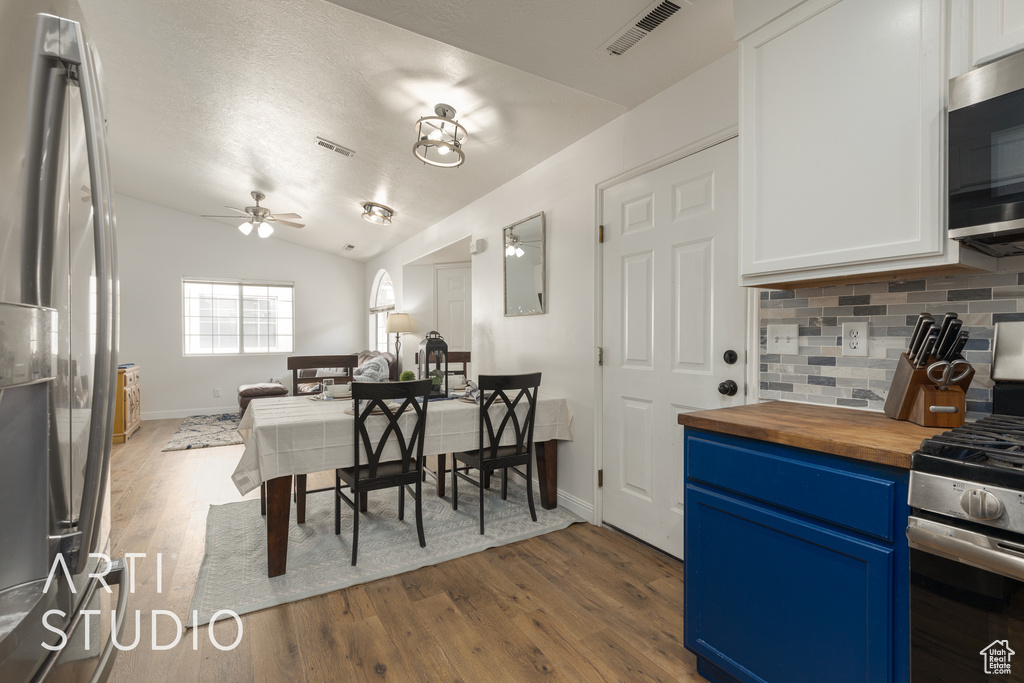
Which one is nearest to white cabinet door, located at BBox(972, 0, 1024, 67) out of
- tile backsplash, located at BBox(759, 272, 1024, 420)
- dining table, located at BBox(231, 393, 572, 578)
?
tile backsplash, located at BBox(759, 272, 1024, 420)

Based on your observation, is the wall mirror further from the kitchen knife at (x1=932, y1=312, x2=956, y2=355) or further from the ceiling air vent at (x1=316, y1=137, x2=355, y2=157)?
the kitchen knife at (x1=932, y1=312, x2=956, y2=355)

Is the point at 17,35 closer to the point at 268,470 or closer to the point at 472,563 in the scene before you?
the point at 268,470

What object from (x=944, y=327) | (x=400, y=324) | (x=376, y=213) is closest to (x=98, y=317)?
(x=944, y=327)

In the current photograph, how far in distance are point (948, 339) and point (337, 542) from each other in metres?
2.76

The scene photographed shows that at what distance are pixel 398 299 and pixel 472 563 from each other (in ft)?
14.5

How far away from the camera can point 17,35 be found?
1.71ft

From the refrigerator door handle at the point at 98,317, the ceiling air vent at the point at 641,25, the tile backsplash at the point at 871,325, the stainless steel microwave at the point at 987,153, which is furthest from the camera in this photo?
the ceiling air vent at the point at 641,25

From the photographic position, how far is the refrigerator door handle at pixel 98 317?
0.65 m

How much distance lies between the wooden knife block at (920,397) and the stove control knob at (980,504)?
18.5 inches

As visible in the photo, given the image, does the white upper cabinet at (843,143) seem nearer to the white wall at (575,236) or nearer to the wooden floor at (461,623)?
the white wall at (575,236)

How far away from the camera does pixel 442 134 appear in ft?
9.66

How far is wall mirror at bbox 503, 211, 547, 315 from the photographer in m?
3.31

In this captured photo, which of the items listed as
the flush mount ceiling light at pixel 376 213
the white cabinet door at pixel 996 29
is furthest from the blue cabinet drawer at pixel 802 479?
the flush mount ceiling light at pixel 376 213

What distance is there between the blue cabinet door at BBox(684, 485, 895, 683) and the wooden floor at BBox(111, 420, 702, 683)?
31 centimetres
